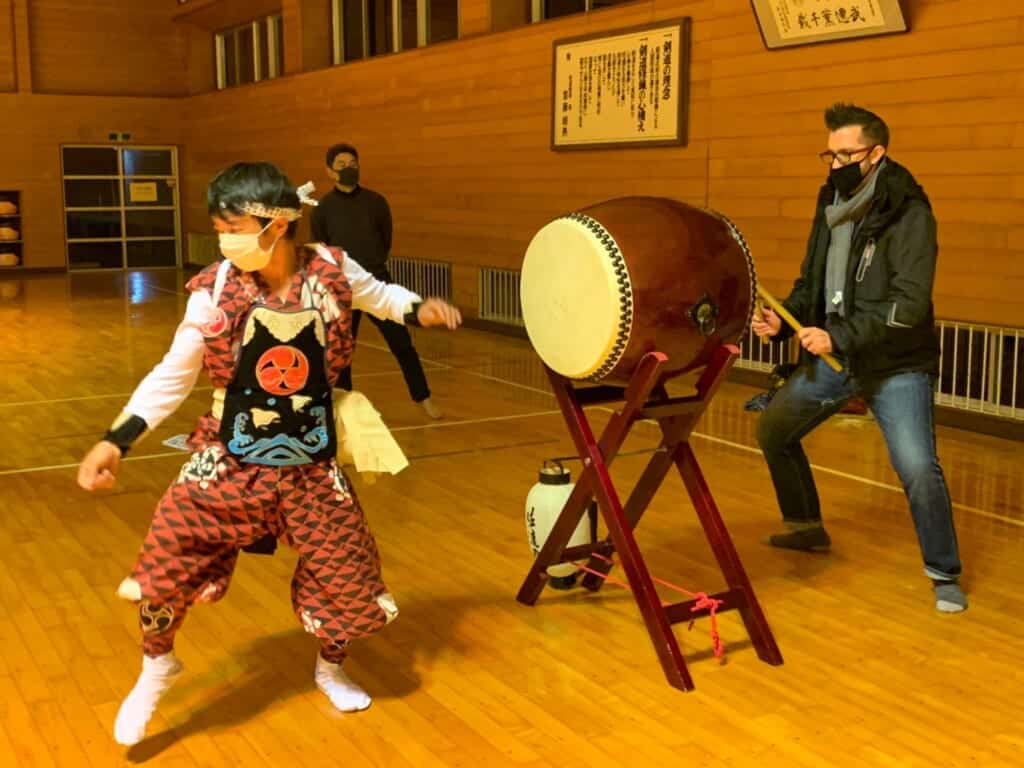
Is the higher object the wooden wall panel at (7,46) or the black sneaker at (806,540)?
the wooden wall panel at (7,46)

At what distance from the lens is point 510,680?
3.00 meters

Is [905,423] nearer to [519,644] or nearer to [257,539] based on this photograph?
[519,644]

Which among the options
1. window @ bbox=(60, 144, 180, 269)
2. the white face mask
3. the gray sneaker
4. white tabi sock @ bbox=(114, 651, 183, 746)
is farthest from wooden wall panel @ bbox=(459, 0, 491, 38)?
window @ bbox=(60, 144, 180, 269)

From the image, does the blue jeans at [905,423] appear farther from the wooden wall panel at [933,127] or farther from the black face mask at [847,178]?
the wooden wall panel at [933,127]

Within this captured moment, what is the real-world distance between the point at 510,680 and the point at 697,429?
3.42 metres

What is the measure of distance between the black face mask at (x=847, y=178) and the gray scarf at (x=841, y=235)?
26mm

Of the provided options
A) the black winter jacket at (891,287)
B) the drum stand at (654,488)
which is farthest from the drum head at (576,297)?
the black winter jacket at (891,287)

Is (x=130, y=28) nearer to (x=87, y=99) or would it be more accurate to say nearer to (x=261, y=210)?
(x=87, y=99)

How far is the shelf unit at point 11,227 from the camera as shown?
16.5m

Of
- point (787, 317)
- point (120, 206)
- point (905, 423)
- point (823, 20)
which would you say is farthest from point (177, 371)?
point (120, 206)

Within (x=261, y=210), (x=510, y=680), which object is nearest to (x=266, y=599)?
(x=510, y=680)

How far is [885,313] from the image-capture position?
3.34 meters

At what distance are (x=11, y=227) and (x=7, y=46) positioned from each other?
249 centimetres

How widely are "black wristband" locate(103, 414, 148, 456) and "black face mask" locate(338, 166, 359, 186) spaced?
390cm
